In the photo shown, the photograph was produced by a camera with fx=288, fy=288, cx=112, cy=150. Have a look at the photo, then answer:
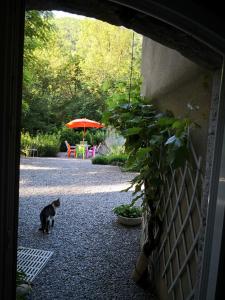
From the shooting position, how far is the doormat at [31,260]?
3.12m

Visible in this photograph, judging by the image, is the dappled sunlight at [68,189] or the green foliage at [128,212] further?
the dappled sunlight at [68,189]

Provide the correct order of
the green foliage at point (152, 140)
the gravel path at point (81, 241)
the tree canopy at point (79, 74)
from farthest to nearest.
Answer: the tree canopy at point (79, 74), the gravel path at point (81, 241), the green foliage at point (152, 140)

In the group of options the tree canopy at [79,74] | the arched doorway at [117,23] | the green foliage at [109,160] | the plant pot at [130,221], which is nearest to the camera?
the arched doorway at [117,23]

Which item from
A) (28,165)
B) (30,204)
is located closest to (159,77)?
(30,204)

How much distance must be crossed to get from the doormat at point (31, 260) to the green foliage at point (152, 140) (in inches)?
54.6

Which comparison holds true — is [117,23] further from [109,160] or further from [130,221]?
[109,160]

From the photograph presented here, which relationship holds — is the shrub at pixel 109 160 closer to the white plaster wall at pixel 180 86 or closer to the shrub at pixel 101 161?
the shrub at pixel 101 161

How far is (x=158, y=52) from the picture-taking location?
10.6 ft

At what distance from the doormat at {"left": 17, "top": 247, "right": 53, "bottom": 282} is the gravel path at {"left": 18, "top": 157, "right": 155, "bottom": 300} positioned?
0.07m

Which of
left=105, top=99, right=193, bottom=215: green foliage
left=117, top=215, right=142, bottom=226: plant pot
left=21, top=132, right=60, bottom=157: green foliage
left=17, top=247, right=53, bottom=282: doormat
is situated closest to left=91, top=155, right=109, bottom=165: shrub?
left=21, top=132, right=60, bottom=157: green foliage

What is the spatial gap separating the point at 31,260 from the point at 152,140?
7.18 feet

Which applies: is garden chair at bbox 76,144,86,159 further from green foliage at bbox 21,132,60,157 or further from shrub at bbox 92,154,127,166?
shrub at bbox 92,154,127,166

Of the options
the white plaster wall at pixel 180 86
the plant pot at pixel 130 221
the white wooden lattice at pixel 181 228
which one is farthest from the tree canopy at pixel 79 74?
the white wooden lattice at pixel 181 228

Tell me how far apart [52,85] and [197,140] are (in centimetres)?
1738
